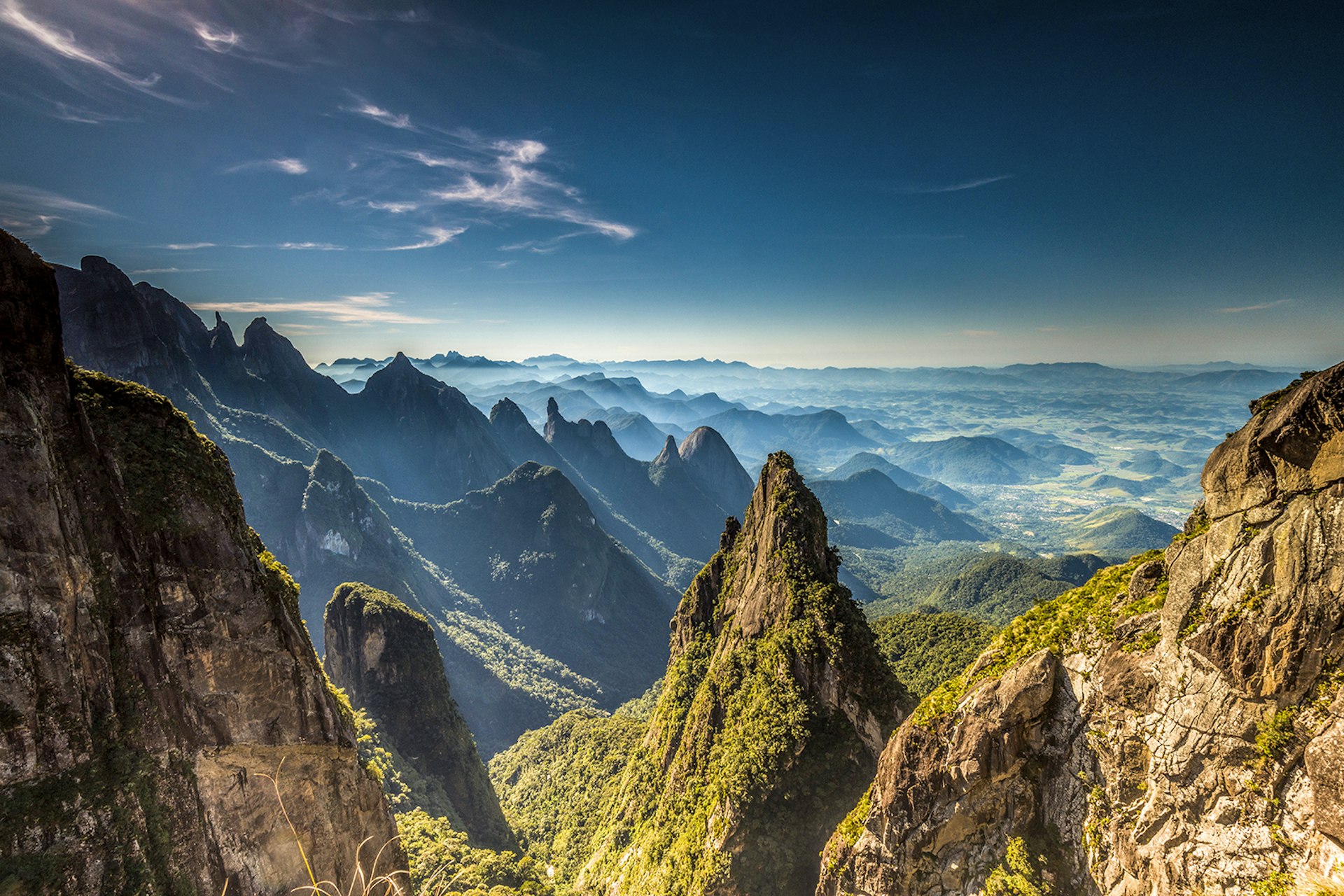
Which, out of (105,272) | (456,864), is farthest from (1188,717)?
(105,272)

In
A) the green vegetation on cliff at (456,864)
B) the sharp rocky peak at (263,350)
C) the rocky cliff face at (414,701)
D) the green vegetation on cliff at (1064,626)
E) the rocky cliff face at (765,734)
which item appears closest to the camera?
the green vegetation on cliff at (1064,626)

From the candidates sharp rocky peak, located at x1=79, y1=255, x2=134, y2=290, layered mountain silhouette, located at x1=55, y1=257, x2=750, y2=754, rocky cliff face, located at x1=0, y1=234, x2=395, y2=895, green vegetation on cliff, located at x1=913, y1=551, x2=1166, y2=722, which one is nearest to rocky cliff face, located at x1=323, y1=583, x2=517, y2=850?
rocky cliff face, located at x1=0, y1=234, x2=395, y2=895

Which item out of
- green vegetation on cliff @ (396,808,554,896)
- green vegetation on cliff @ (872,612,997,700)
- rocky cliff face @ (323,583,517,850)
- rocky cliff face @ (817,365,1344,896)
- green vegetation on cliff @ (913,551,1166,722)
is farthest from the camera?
rocky cliff face @ (323,583,517,850)

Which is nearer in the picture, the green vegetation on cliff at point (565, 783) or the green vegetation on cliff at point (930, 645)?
the green vegetation on cliff at point (930, 645)

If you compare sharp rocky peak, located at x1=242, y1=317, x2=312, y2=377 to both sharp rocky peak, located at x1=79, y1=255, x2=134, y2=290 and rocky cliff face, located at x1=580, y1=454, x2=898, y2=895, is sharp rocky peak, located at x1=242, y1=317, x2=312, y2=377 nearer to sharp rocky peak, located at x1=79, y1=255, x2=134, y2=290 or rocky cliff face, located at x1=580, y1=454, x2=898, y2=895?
sharp rocky peak, located at x1=79, y1=255, x2=134, y2=290

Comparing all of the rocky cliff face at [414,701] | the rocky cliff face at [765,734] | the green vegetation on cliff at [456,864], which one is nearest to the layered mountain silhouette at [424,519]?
the rocky cliff face at [414,701]

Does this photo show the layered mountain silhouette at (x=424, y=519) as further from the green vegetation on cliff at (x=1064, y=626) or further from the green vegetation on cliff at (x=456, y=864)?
the green vegetation on cliff at (x=1064, y=626)

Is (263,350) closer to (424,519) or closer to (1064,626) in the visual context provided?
(424,519)

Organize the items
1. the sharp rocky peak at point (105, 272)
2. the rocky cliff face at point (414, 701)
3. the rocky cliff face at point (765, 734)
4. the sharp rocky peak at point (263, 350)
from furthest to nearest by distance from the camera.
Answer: the sharp rocky peak at point (263, 350), the sharp rocky peak at point (105, 272), the rocky cliff face at point (414, 701), the rocky cliff face at point (765, 734)
